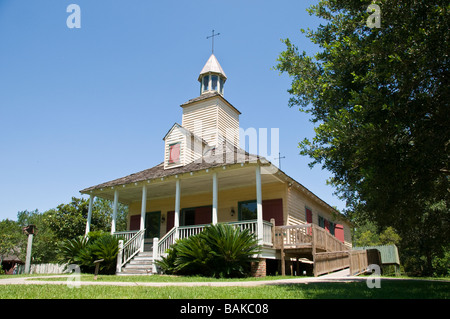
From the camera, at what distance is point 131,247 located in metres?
14.3

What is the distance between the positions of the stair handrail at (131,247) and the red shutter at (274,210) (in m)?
5.74

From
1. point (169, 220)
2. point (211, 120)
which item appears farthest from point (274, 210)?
point (211, 120)

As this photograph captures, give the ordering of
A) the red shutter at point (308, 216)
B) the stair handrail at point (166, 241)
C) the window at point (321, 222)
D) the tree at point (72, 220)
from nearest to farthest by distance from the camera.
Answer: the stair handrail at point (166, 241) → the red shutter at point (308, 216) → the window at point (321, 222) → the tree at point (72, 220)

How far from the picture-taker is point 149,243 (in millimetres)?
18641

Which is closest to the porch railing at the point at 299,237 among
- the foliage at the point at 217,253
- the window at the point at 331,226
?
the foliage at the point at 217,253

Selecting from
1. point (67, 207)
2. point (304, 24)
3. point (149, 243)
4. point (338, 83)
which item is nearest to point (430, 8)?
point (338, 83)

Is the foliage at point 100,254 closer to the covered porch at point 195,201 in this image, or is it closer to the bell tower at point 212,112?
the covered porch at point 195,201

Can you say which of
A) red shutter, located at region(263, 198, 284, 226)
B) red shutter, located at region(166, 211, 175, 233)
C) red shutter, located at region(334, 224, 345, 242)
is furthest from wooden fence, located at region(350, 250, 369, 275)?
red shutter, located at region(166, 211, 175, 233)

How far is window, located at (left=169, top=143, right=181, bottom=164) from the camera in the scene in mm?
16484

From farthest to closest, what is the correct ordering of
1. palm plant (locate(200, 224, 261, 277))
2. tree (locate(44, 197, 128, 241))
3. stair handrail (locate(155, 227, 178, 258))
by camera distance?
tree (locate(44, 197, 128, 241))
stair handrail (locate(155, 227, 178, 258))
palm plant (locate(200, 224, 261, 277))

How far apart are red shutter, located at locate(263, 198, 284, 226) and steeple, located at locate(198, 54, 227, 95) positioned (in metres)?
8.24

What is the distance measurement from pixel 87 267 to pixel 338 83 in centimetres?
1199

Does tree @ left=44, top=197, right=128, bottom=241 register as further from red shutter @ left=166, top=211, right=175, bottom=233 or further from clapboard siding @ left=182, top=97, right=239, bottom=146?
clapboard siding @ left=182, top=97, right=239, bottom=146

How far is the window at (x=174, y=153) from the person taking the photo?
16.5m
